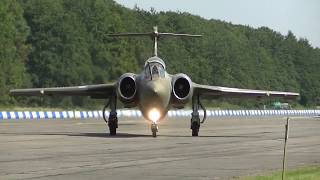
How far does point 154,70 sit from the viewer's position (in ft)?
90.9

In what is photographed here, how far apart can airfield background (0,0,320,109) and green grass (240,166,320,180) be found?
63.1m

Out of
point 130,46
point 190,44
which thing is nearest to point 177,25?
point 190,44

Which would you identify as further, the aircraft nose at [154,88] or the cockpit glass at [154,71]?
the cockpit glass at [154,71]

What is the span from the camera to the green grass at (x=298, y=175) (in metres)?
13.2

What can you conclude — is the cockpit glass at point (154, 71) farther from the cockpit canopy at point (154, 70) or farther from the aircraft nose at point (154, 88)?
the aircraft nose at point (154, 88)

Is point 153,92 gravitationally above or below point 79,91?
above

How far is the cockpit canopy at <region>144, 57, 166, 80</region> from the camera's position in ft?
90.8

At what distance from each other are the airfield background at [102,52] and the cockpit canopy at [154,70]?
1943 inches

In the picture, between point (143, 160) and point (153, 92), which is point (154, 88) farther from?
point (143, 160)

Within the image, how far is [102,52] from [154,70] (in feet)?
232

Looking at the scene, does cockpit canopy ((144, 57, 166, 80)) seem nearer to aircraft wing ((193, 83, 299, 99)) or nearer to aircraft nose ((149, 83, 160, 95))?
aircraft nose ((149, 83, 160, 95))

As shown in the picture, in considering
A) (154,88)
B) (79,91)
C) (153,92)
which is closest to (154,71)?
(154,88)

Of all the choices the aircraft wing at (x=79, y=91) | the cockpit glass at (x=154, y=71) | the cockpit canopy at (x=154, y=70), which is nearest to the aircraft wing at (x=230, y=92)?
the cockpit canopy at (x=154, y=70)

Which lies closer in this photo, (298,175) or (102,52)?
(298,175)
